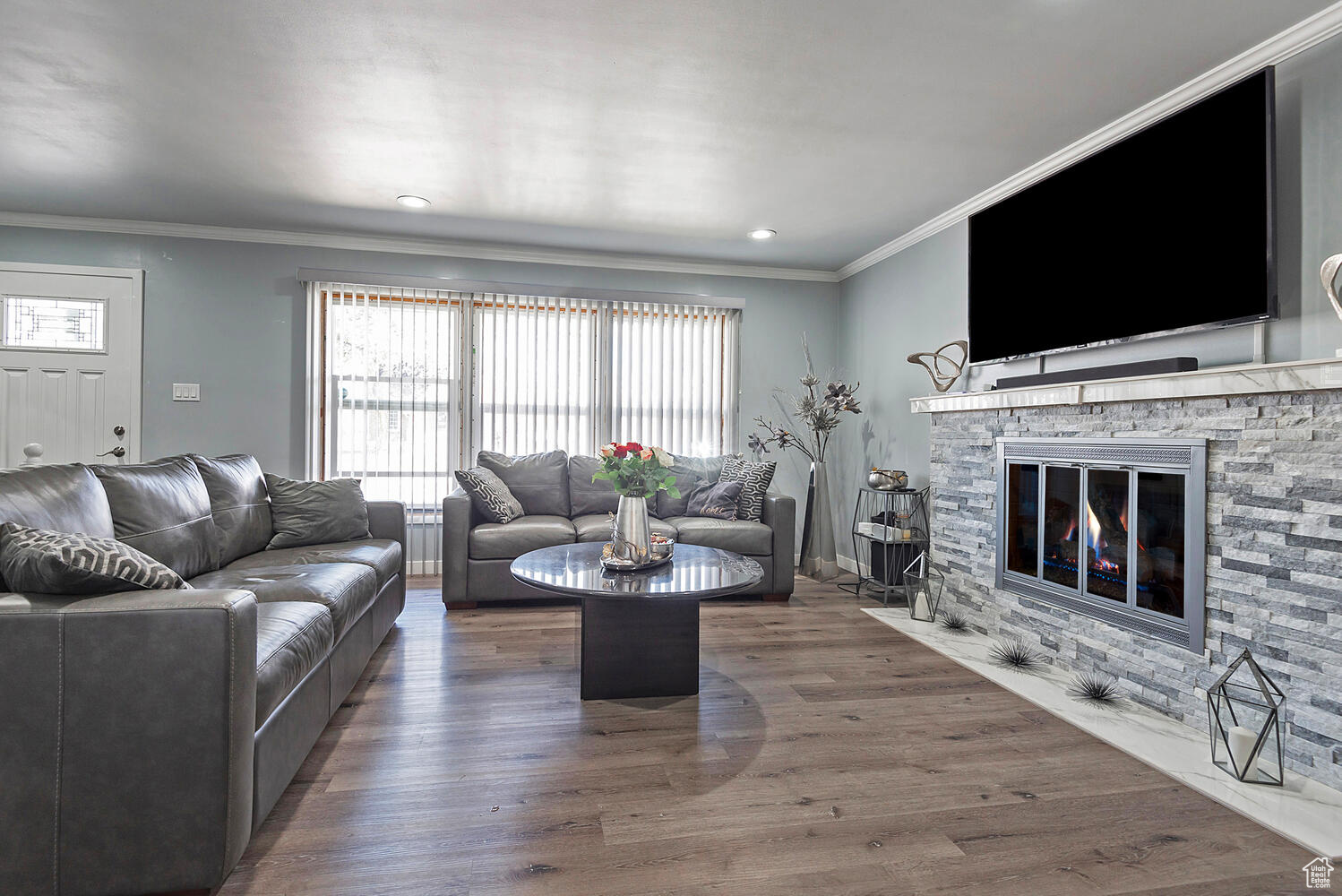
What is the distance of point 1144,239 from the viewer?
2758 millimetres

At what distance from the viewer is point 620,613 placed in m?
2.68

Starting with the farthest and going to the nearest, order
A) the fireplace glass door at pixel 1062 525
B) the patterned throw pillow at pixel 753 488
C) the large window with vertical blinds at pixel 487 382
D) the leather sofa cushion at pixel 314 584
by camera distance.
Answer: the large window with vertical blinds at pixel 487 382
the patterned throw pillow at pixel 753 488
the fireplace glass door at pixel 1062 525
the leather sofa cushion at pixel 314 584

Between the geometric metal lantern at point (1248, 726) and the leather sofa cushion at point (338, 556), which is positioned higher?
the leather sofa cushion at point (338, 556)

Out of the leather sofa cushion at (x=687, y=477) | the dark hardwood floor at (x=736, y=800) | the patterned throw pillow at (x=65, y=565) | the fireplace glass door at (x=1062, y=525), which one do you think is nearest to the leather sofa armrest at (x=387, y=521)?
the dark hardwood floor at (x=736, y=800)

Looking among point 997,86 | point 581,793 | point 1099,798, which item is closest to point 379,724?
point 581,793

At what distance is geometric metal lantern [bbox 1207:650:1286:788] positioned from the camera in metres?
2.01

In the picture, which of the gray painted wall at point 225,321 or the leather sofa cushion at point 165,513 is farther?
the gray painted wall at point 225,321

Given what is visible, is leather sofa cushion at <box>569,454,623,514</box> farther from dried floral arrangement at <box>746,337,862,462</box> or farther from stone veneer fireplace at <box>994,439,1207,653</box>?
stone veneer fireplace at <box>994,439,1207,653</box>

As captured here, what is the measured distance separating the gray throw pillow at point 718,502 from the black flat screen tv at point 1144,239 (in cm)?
181

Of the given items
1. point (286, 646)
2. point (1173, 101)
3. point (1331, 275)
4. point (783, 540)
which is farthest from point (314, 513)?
point (1173, 101)

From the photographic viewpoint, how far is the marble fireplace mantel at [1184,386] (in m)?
2.00

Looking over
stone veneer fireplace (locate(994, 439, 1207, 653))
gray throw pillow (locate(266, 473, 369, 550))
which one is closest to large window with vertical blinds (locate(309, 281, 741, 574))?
gray throw pillow (locate(266, 473, 369, 550))

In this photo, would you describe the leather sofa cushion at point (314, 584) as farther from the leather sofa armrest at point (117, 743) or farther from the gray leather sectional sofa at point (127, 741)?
the leather sofa armrest at point (117, 743)

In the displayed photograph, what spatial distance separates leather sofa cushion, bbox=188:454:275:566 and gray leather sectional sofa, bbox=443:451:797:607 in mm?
964
